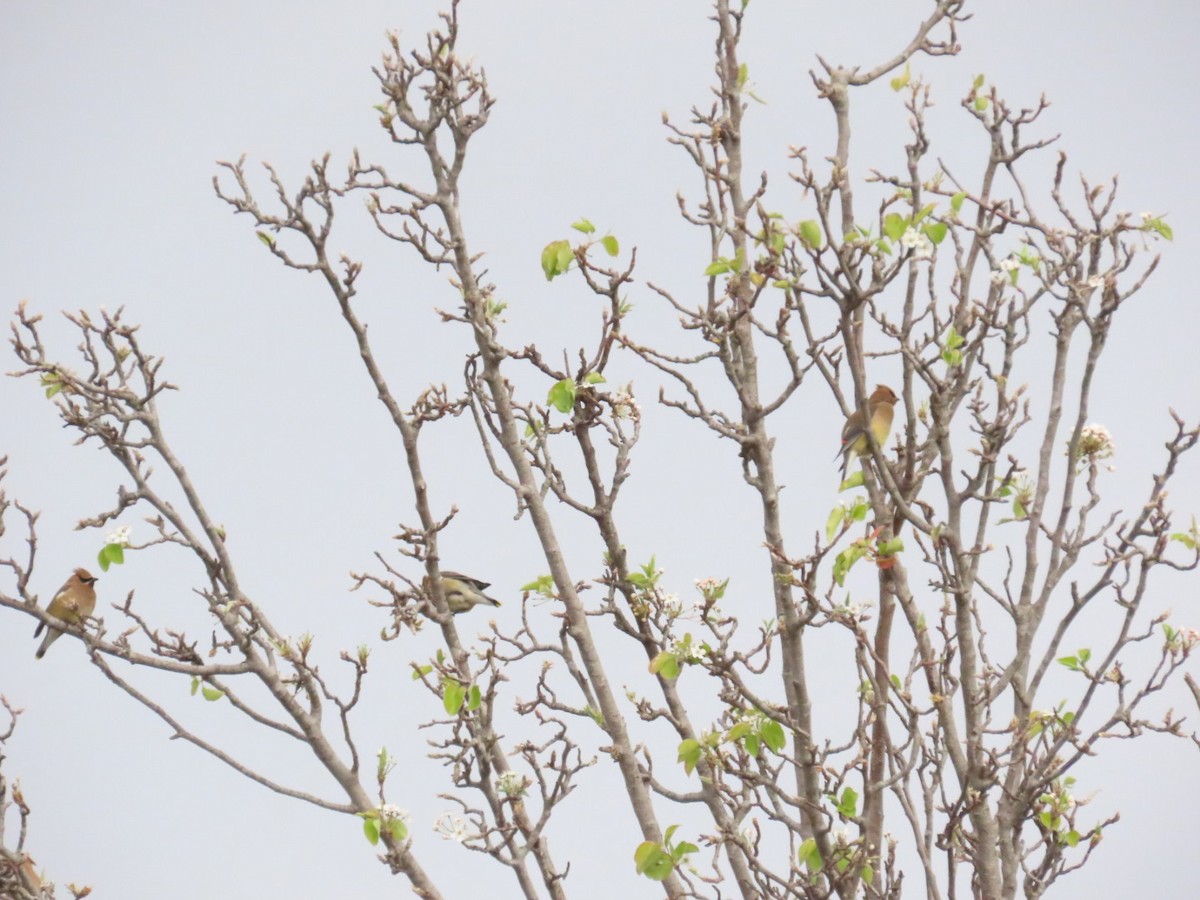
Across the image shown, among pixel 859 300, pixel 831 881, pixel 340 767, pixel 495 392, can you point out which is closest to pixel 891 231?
pixel 859 300

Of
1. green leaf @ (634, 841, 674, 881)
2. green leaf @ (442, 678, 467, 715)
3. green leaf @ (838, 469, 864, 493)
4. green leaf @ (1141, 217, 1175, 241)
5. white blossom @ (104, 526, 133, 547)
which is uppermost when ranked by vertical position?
green leaf @ (1141, 217, 1175, 241)

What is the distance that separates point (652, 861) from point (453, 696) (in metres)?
1.35

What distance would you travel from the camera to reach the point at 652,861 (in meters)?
Answer: 6.16

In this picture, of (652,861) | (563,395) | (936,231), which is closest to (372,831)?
(652,861)

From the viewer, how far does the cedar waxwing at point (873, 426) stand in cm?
652

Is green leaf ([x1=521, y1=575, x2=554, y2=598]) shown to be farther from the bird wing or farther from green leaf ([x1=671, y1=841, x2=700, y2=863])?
the bird wing

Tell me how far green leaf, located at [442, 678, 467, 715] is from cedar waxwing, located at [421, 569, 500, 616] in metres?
3.01

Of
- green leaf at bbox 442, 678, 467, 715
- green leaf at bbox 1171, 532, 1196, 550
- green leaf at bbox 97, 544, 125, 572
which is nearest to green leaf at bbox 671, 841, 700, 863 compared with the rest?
green leaf at bbox 442, 678, 467, 715

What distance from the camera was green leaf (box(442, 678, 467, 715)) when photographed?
681 cm

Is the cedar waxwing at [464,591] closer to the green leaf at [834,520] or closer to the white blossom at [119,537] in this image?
the white blossom at [119,537]

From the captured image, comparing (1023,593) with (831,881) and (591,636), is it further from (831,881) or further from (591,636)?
(591,636)

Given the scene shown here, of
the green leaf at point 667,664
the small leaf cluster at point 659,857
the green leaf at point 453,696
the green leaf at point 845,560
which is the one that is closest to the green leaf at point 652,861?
the small leaf cluster at point 659,857

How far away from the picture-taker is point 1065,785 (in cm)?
670

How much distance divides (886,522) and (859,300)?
53.9 inches
